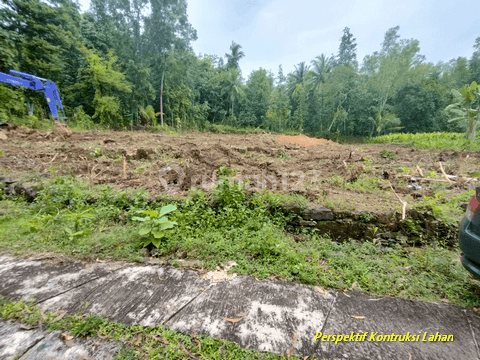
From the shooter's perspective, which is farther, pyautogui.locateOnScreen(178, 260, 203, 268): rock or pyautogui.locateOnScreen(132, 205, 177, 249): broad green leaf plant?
pyautogui.locateOnScreen(132, 205, 177, 249): broad green leaf plant

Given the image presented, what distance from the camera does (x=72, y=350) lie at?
1348 millimetres

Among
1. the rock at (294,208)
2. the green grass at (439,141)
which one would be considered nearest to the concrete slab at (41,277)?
the rock at (294,208)

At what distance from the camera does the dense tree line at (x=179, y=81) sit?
12.7 meters

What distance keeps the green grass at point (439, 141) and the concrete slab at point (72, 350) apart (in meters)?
11.4

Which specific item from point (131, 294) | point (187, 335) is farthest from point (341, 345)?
point (131, 294)

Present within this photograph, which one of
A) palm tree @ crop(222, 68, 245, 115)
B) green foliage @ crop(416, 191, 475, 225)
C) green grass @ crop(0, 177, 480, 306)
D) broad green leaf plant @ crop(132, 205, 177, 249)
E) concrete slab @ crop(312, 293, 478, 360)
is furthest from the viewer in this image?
palm tree @ crop(222, 68, 245, 115)

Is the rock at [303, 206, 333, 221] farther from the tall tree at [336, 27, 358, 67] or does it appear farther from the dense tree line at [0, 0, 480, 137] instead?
the tall tree at [336, 27, 358, 67]

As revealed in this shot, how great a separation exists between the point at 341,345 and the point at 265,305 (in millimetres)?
569

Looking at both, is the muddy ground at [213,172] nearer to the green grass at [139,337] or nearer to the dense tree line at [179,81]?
the green grass at [139,337]

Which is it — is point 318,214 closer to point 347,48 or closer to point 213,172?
point 213,172

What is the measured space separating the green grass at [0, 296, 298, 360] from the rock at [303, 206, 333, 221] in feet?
6.65

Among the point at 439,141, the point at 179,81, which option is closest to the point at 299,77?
the point at 179,81

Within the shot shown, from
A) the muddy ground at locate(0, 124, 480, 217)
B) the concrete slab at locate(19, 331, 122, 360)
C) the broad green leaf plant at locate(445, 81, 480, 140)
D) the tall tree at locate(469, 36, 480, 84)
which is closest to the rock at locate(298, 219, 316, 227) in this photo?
the muddy ground at locate(0, 124, 480, 217)

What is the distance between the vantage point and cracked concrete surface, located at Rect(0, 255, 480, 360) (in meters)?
1.48
